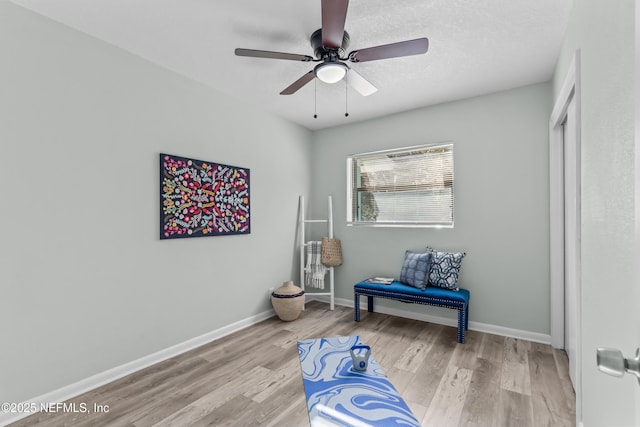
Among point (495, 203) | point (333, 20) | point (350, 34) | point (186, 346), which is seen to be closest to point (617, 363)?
point (333, 20)

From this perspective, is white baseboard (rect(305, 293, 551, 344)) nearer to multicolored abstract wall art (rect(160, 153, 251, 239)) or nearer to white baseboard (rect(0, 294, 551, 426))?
white baseboard (rect(0, 294, 551, 426))

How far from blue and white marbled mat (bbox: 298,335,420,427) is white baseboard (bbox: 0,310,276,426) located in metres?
0.94

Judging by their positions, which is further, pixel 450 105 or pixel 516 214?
pixel 450 105

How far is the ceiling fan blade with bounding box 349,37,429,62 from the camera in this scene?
6.06ft

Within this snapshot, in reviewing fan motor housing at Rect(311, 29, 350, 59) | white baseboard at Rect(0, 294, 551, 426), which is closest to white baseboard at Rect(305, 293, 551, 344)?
white baseboard at Rect(0, 294, 551, 426)

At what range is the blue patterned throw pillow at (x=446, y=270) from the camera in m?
3.21

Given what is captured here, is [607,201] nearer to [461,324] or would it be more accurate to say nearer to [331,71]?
[331,71]

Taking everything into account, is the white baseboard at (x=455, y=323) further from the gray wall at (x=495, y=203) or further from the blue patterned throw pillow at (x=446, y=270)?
the blue patterned throw pillow at (x=446, y=270)

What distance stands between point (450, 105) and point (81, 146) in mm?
3566

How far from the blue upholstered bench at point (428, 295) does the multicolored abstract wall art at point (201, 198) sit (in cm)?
160

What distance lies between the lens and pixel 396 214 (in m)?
3.90

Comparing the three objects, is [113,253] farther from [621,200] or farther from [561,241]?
[561,241]

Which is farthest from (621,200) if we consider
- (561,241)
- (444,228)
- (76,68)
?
(76,68)

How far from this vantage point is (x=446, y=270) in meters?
3.25
